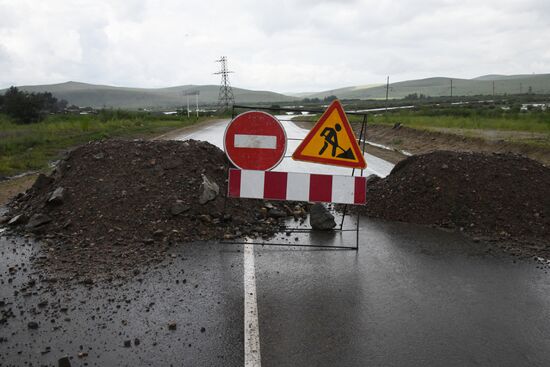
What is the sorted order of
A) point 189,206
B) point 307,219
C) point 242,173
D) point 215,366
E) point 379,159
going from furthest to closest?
point 379,159 < point 307,219 < point 189,206 < point 242,173 < point 215,366

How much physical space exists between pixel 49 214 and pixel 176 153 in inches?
89.2

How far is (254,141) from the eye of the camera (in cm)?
672

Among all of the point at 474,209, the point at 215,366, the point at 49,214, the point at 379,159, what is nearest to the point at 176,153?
the point at 49,214

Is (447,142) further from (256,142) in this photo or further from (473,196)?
(256,142)

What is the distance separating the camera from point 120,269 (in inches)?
209

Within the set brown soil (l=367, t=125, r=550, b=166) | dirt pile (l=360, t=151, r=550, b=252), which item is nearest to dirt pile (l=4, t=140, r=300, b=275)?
dirt pile (l=360, t=151, r=550, b=252)

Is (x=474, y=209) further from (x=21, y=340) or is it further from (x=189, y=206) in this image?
(x=21, y=340)

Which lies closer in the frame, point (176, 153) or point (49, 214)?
point (49, 214)

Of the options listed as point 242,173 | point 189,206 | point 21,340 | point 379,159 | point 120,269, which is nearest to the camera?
point 21,340

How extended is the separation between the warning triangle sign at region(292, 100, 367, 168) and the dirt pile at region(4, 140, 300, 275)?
1.25 m

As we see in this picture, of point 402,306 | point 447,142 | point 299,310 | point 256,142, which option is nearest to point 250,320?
point 299,310

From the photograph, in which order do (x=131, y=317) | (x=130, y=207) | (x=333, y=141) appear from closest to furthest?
(x=131, y=317) < (x=333, y=141) < (x=130, y=207)

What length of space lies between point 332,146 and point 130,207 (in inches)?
117

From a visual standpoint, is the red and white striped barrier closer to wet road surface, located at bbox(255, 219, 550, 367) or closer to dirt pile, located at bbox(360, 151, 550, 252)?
wet road surface, located at bbox(255, 219, 550, 367)
